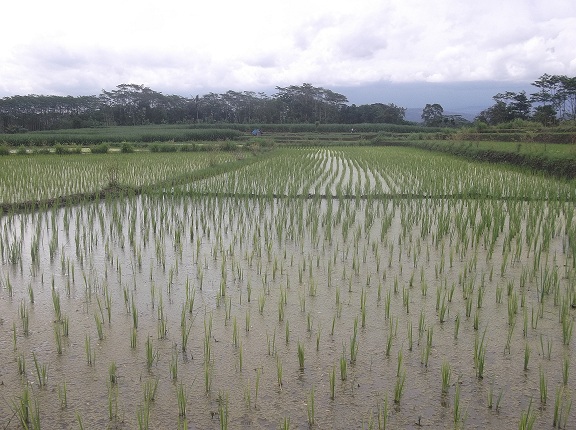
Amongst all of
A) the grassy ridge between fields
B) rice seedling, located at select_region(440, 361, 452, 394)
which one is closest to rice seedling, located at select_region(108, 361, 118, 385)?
rice seedling, located at select_region(440, 361, 452, 394)

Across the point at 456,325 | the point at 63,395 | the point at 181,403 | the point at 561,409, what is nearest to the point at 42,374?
the point at 63,395

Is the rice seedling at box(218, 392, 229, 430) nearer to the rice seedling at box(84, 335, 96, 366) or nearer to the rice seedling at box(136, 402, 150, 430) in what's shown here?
the rice seedling at box(136, 402, 150, 430)

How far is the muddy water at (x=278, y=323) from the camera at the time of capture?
7.84 feet

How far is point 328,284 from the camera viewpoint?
4145mm

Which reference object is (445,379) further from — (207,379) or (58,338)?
(58,338)

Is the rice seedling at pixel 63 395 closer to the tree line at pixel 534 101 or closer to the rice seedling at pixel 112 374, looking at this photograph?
the rice seedling at pixel 112 374

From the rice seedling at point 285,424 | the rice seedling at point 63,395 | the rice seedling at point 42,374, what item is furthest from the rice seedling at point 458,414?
the rice seedling at point 42,374

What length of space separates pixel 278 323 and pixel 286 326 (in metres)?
0.23

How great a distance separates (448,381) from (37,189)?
7.90 m

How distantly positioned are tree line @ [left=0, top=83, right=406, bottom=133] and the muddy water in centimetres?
4408

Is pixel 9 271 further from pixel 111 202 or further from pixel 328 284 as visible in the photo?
pixel 111 202

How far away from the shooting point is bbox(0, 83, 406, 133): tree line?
159ft

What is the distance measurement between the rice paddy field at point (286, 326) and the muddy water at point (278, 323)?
0.04 ft

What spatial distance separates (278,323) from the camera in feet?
11.0
